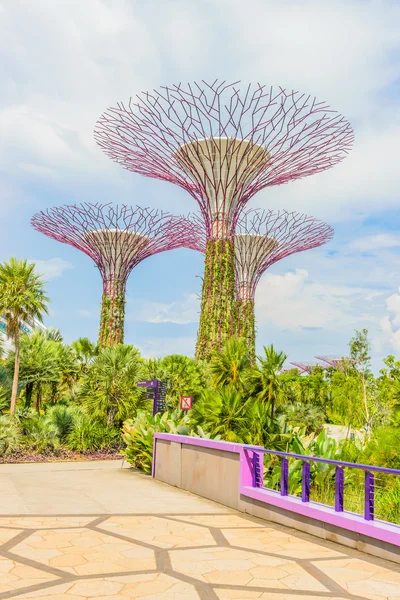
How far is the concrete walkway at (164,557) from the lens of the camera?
4.99m

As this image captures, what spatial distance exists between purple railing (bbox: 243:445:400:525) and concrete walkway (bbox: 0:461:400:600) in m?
0.48

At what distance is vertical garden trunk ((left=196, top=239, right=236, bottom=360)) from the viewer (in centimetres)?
3100

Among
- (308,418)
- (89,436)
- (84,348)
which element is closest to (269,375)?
(89,436)

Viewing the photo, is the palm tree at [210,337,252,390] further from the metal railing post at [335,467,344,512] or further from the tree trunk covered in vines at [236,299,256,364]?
the tree trunk covered in vines at [236,299,256,364]

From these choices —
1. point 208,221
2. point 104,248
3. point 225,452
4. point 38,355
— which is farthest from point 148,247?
point 225,452

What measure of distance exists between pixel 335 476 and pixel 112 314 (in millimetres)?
35779

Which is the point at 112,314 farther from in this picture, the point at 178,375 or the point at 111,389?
the point at 111,389

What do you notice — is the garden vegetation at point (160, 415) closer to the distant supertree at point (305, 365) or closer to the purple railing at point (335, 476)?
the purple railing at point (335, 476)

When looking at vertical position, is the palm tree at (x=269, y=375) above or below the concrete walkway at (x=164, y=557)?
above

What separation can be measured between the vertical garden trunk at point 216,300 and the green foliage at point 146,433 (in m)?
16.0

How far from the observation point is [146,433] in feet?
45.6

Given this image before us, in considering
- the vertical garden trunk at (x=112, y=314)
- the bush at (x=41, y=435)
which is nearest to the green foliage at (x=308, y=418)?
the bush at (x=41, y=435)

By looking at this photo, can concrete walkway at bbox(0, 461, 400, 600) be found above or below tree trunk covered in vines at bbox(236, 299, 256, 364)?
below

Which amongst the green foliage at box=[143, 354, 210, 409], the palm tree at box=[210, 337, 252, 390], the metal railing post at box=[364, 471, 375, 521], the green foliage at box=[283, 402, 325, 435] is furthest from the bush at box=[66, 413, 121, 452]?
the metal railing post at box=[364, 471, 375, 521]
